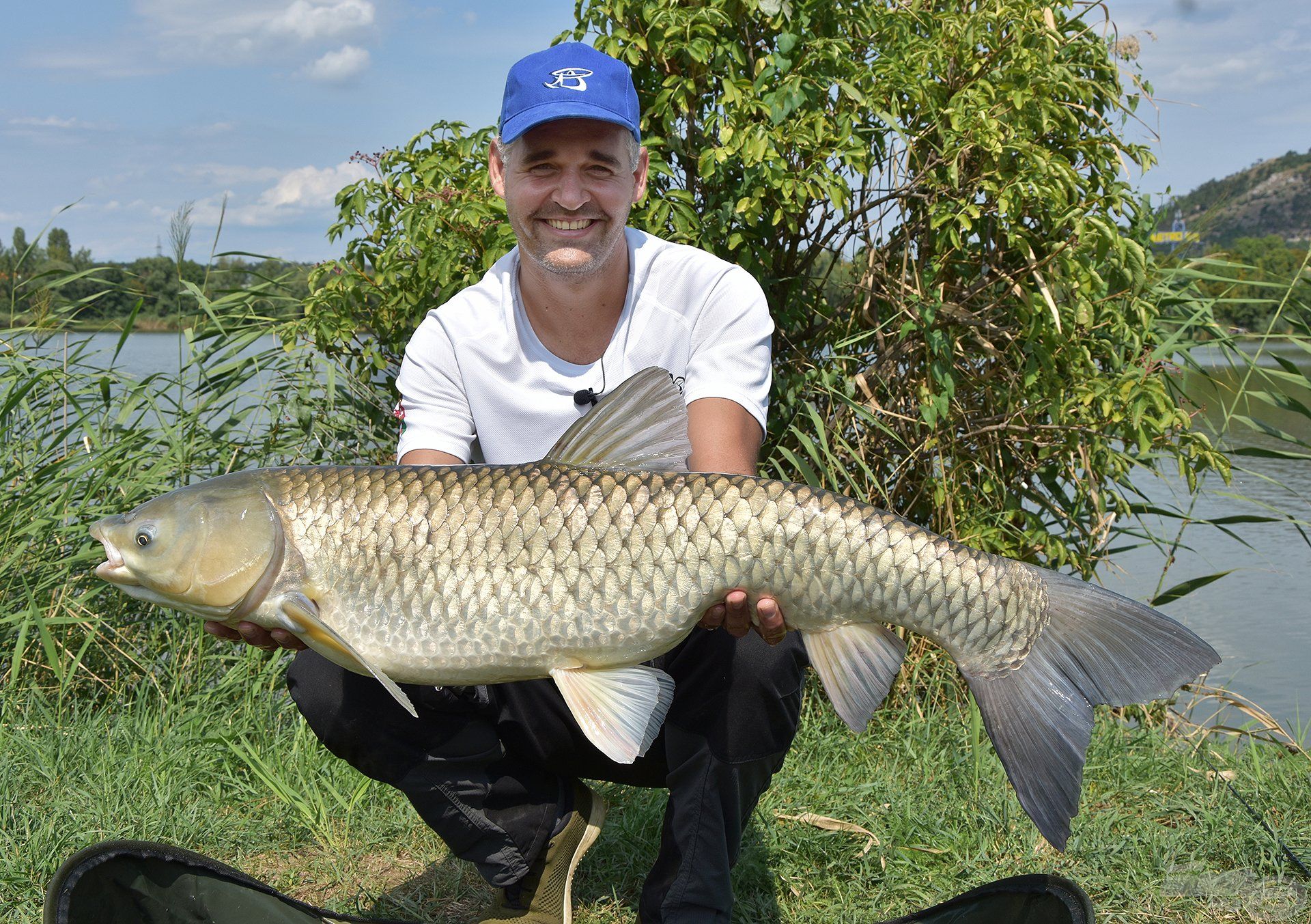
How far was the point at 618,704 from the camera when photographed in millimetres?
1600

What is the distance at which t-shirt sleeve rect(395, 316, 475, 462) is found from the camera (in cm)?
210

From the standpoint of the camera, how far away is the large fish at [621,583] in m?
1.51

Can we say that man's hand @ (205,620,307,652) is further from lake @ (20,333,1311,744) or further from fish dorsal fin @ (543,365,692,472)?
lake @ (20,333,1311,744)

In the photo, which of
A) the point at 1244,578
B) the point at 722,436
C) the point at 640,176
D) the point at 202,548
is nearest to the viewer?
the point at 202,548

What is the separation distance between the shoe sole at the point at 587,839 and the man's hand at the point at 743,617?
1.63 feet

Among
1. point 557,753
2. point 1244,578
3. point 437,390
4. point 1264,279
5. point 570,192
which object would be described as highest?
point 570,192

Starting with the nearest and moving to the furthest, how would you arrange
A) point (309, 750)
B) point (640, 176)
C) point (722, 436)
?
1. point (722, 436)
2. point (640, 176)
3. point (309, 750)

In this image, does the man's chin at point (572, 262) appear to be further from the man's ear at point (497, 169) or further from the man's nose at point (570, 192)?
the man's ear at point (497, 169)

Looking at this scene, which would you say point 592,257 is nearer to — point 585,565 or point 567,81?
point 567,81

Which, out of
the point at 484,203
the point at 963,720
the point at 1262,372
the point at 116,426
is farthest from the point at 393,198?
the point at 1262,372

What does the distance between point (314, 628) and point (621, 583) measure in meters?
0.44

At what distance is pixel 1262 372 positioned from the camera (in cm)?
285

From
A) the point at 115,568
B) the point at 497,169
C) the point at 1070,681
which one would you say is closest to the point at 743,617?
the point at 1070,681

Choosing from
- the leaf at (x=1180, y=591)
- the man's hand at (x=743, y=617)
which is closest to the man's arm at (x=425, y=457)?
the man's hand at (x=743, y=617)
